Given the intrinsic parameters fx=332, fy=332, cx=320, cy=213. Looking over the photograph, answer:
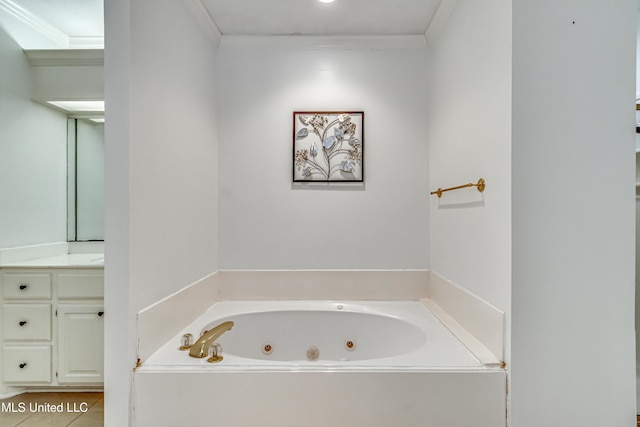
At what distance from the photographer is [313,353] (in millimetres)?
1989

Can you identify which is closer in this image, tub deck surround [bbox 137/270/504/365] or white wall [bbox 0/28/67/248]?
tub deck surround [bbox 137/270/504/365]

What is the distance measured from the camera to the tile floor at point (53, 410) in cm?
170

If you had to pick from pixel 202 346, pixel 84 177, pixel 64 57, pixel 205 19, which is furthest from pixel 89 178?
pixel 202 346

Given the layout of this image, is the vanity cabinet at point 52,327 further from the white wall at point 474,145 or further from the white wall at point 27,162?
the white wall at point 474,145

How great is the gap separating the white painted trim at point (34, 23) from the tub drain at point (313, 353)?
2799 millimetres

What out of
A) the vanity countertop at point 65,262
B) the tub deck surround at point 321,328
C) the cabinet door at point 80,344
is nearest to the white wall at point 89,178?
the vanity countertop at point 65,262

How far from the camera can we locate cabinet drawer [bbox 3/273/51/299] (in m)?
1.91

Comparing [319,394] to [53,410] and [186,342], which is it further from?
[53,410]

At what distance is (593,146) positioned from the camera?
1168mm

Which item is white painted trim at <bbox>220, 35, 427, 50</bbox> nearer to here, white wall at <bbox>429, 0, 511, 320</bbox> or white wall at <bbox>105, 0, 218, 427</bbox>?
white wall at <bbox>429, 0, 511, 320</bbox>

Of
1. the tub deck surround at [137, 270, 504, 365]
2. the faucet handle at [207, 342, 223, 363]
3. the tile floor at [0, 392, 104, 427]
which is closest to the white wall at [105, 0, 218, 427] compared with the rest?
the tub deck surround at [137, 270, 504, 365]

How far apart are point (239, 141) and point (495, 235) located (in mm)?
1605

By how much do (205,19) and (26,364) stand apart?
7.39 ft

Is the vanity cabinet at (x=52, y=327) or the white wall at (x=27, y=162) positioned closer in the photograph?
the vanity cabinet at (x=52, y=327)
